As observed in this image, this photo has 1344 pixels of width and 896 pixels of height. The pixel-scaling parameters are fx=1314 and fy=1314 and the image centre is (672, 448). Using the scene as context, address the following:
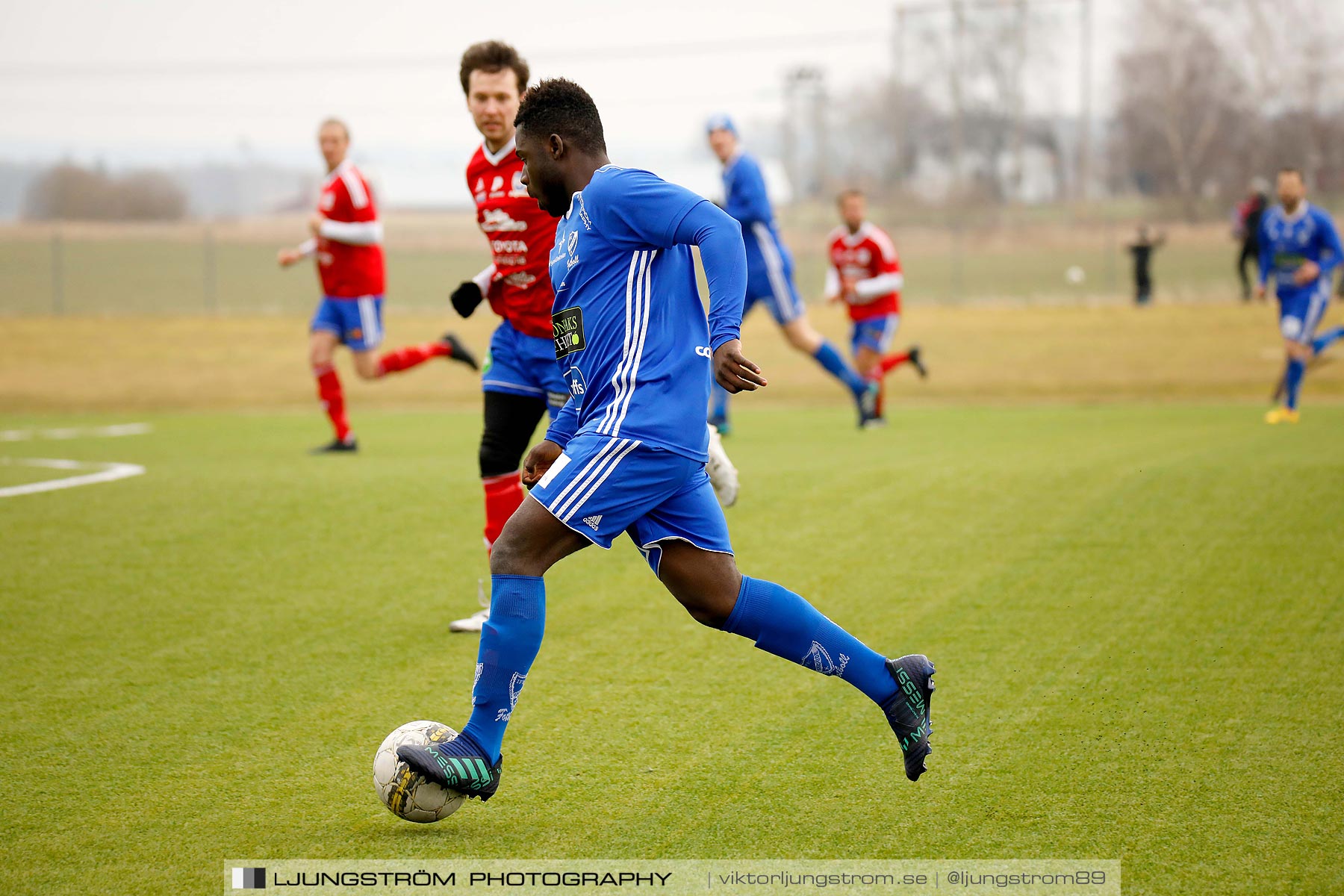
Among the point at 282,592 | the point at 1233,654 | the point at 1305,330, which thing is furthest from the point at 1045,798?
the point at 1305,330

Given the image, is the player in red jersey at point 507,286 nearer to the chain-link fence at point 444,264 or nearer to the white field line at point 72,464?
the white field line at point 72,464

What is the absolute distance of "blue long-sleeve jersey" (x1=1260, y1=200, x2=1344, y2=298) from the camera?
44.3ft

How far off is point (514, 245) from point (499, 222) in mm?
135

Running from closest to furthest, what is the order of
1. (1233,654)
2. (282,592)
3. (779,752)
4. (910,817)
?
1. (910,817)
2. (779,752)
3. (1233,654)
4. (282,592)

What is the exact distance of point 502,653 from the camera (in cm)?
369

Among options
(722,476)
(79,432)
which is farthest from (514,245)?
(79,432)

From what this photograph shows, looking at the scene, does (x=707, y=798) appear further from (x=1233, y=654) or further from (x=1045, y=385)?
(x=1045, y=385)

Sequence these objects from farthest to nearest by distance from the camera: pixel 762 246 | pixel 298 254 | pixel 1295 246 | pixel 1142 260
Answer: pixel 1142 260 < pixel 1295 246 < pixel 762 246 < pixel 298 254

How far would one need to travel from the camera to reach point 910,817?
3643 mm

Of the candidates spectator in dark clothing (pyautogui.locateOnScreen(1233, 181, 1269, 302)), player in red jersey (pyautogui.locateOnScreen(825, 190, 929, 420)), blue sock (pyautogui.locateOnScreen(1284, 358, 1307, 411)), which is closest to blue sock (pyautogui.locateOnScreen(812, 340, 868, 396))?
player in red jersey (pyautogui.locateOnScreen(825, 190, 929, 420))

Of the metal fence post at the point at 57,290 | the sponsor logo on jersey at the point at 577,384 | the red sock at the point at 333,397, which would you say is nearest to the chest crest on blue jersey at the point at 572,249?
the sponsor logo on jersey at the point at 577,384

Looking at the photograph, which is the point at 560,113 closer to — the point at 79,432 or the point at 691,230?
the point at 691,230

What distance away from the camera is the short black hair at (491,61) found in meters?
5.69

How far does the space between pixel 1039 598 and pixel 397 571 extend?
11.0 ft
